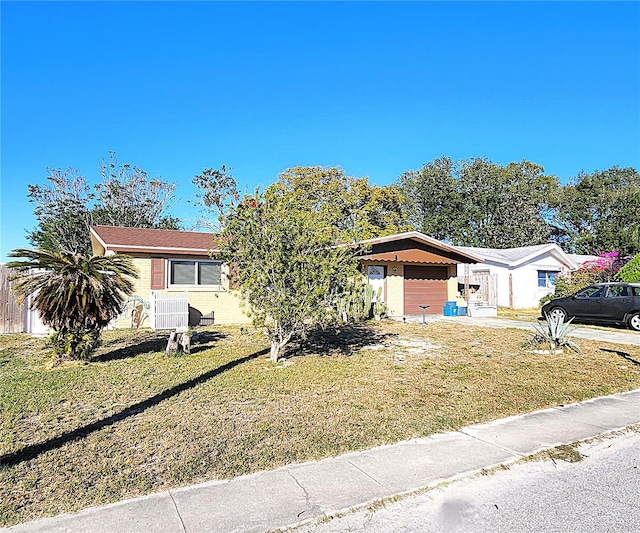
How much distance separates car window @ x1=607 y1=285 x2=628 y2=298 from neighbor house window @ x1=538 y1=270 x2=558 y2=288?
31.7 feet

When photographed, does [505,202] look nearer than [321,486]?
No

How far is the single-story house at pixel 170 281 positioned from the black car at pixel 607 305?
11442 millimetres

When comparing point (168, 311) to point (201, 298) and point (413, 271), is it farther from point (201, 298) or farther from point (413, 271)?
point (413, 271)

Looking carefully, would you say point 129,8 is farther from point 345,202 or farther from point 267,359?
point 345,202

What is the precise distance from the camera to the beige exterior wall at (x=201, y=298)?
1407 cm

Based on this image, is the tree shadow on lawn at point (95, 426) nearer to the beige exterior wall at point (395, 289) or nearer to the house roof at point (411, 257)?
the house roof at point (411, 257)

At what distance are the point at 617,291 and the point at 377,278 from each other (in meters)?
8.18

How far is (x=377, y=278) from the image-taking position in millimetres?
17891

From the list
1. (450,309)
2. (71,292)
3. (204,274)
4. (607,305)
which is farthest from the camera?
(450,309)

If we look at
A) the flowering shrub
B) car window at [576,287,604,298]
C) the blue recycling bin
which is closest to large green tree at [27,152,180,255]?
the blue recycling bin

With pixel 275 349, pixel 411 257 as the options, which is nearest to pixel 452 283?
pixel 411 257

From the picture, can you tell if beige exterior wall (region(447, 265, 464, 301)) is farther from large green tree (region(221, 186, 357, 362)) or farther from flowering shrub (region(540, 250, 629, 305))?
large green tree (region(221, 186, 357, 362))

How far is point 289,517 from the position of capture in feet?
10.0

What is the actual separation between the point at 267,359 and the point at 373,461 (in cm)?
488
